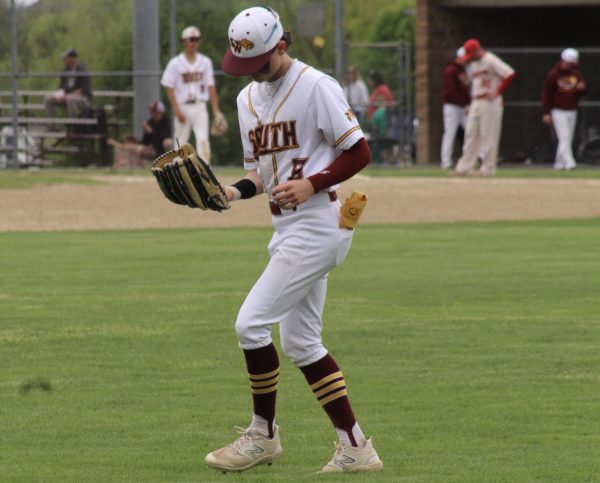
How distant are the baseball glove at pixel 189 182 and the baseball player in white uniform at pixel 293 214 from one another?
8.7 inches

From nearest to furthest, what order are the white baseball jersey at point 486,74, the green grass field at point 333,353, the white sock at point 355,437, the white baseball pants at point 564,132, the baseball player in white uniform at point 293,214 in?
the baseball player in white uniform at point 293,214, the white sock at point 355,437, the green grass field at point 333,353, the white baseball jersey at point 486,74, the white baseball pants at point 564,132

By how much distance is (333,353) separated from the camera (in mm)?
9133

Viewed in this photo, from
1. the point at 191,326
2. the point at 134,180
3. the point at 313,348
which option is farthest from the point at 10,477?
the point at 134,180

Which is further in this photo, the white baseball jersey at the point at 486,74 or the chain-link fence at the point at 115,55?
the chain-link fence at the point at 115,55

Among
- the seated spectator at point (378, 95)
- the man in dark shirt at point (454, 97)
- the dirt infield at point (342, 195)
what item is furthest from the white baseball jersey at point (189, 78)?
the man in dark shirt at point (454, 97)

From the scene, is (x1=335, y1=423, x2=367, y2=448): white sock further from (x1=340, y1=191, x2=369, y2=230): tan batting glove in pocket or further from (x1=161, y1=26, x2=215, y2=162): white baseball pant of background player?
(x1=161, y1=26, x2=215, y2=162): white baseball pant of background player

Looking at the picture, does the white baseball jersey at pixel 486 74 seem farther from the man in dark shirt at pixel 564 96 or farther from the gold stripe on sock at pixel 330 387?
the gold stripe on sock at pixel 330 387

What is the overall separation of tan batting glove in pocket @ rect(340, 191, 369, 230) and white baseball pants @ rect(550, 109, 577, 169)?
67.2ft

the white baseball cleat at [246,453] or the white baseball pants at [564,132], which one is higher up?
the white baseball cleat at [246,453]

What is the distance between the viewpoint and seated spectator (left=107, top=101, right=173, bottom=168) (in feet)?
81.9

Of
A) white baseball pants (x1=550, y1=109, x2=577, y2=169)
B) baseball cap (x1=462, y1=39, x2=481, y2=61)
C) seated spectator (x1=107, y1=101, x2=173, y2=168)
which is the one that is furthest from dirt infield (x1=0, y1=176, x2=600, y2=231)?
white baseball pants (x1=550, y1=109, x2=577, y2=169)

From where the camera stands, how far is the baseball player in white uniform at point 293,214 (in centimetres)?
610

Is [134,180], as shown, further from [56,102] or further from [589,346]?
[589,346]

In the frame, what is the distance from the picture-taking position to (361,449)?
20.3 feet
